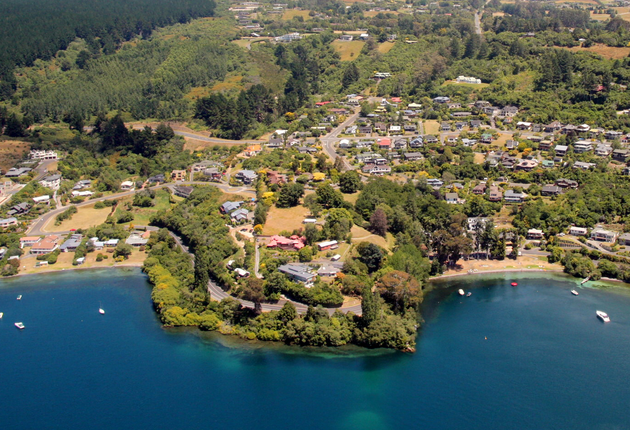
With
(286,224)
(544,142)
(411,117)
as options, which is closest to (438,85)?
(411,117)

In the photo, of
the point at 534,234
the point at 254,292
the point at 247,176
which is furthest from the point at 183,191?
the point at 534,234

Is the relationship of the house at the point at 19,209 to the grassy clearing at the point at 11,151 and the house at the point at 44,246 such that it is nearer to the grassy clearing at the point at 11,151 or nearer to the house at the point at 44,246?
the house at the point at 44,246

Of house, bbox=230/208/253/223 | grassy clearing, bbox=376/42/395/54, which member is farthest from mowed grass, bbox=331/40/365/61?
house, bbox=230/208/253/223

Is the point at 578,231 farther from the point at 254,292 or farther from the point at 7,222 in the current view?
the point at 7,222

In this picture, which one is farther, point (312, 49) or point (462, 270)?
point (312, 49)

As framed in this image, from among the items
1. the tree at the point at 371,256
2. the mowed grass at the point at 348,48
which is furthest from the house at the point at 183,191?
the mowed grass at the point at 348,48

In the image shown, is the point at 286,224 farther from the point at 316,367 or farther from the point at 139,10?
the point at 139,10
